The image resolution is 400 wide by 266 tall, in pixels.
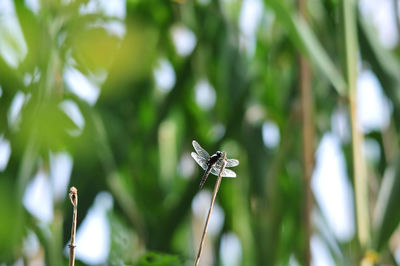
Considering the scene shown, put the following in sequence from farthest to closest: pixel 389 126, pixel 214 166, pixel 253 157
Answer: pixel 389 126
pixel 253 157
pixel 214 166

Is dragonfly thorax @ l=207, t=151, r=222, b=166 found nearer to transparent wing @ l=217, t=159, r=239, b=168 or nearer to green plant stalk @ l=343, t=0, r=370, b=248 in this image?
transparent wing @ l=217, t=159, r=239, b=168

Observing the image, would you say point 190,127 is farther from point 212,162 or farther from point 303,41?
point 212,162

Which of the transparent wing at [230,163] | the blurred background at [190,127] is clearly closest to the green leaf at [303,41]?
the blurred background at [190,127]

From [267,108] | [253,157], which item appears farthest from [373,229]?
[267,108]

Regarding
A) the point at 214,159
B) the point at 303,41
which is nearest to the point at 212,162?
the point at 214,159

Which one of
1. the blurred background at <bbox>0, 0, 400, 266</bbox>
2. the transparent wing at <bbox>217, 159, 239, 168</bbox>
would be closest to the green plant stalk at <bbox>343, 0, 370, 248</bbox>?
the blurred background at <bbox>0, 0, 400, 266</bbox>

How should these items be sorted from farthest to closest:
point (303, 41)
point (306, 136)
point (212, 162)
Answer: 1. point (306, 136)
2. point (303, 41)
3. point (212, 162)

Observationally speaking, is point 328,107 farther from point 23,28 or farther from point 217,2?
point 23,28

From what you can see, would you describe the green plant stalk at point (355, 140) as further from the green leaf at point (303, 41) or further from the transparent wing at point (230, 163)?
the transparent wing at point (230, 163)
